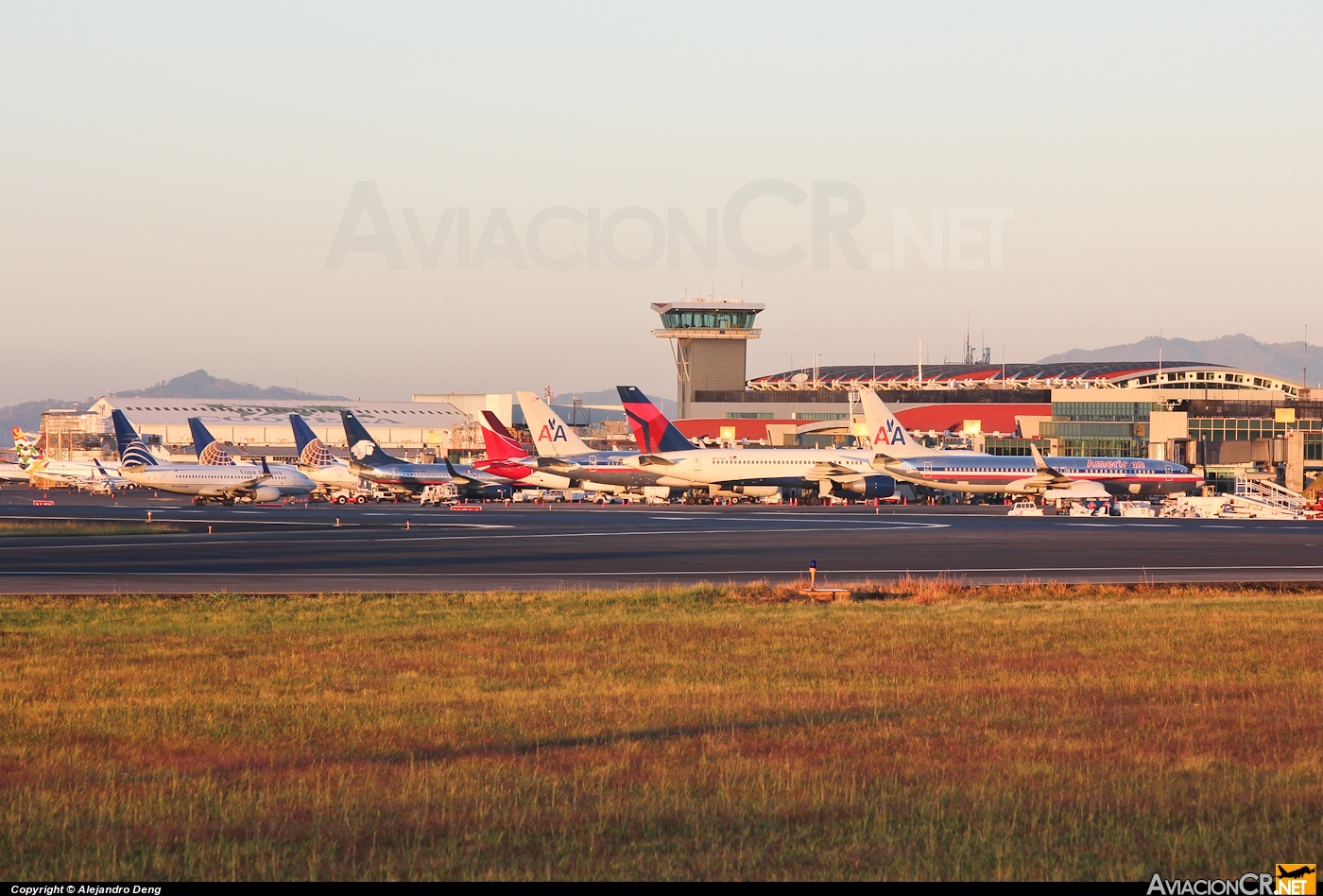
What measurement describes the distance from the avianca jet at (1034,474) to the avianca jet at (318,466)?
42189mm

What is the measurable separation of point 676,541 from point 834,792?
43.0 metres

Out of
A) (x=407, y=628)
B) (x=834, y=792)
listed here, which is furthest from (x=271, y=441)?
(x=834, y=792)

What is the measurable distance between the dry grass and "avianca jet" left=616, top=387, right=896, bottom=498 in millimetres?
42222

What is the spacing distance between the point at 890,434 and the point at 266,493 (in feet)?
154

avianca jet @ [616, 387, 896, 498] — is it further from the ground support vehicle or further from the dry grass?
the dry grass

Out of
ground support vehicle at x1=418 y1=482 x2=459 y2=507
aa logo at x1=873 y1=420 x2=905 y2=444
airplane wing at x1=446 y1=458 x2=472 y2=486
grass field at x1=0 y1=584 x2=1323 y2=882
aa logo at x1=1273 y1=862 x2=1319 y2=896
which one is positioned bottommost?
ground support vehicle at x1=418 y1=482 x2=459 y2=507

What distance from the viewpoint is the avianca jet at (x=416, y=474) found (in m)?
105

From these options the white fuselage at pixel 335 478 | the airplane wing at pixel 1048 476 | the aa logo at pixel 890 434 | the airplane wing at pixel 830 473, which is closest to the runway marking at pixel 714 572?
the airplane wing at pixel 1048 476

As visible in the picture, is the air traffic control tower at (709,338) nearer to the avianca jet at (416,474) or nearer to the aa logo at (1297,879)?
the avianca jet at (416,474)

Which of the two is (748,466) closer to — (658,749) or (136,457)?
(136,457)

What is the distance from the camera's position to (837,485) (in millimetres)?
100938

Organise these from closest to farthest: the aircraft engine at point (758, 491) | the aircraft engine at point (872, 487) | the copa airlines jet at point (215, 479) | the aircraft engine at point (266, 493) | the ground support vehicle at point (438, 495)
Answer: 1. the aircraft engine at point (266, 493)
2. the copa airlines jet at point (215, 479)
3. the aircraft engine at point (872, 487)
4. the aircraft engine at point (758, 491)
5. the ground support vehicle at point (438, 495)

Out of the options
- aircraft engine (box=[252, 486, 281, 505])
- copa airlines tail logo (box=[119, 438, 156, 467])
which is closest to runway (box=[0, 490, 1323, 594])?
aircraft engine (box=[252, 486, 281, 505])

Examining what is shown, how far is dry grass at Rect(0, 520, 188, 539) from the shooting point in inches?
2311
